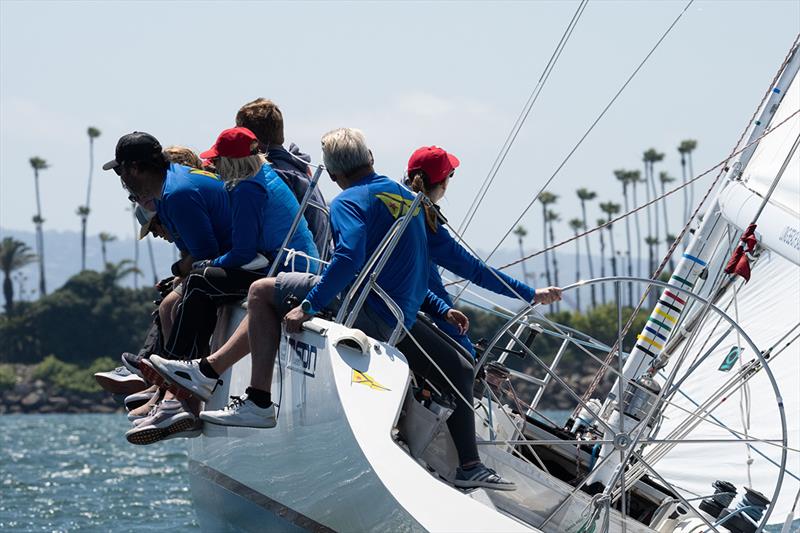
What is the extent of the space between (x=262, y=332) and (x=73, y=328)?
62168mm

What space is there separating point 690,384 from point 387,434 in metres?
3.68

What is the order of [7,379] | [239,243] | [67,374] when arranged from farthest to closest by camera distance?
[67,374]
[7,379]
[239,243]

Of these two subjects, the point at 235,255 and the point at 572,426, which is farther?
the point at 572,426

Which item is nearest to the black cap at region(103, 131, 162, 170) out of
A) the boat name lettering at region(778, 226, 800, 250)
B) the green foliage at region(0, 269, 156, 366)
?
the boat name lettering at region(778, 226, 800, 250)

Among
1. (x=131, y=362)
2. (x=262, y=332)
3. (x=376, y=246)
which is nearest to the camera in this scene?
(x=376, y=246)

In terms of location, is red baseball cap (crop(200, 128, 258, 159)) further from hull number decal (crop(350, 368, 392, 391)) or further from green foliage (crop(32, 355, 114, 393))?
green foliage (crop(32, 355, 114, 393))

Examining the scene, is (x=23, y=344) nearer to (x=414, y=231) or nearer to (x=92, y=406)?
(x=92, y=406)

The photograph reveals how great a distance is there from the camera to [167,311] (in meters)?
6.27

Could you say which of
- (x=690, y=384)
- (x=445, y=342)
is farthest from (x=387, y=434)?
(x=690, y=384)

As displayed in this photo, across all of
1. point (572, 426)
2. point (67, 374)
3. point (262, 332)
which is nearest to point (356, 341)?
point (262, 332)

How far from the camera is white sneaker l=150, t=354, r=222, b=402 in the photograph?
5.58 metres

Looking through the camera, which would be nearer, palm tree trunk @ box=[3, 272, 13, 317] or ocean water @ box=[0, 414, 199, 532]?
ocean water @ box=[0, 414, 199, 532]

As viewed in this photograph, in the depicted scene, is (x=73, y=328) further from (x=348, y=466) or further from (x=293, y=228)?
(x=348, y=466)

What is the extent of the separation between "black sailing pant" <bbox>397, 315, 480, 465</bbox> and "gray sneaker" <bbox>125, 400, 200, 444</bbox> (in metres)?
1.05
